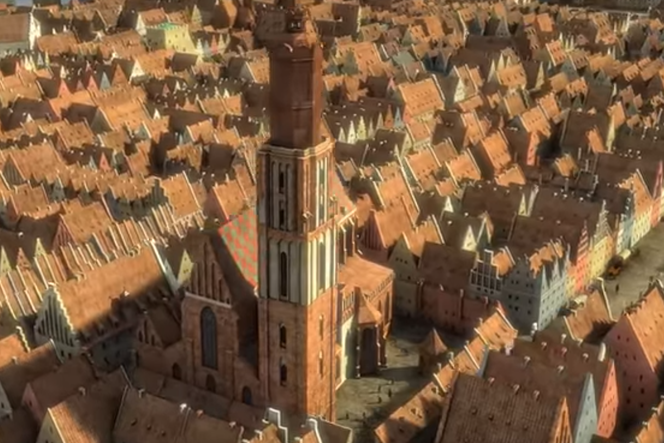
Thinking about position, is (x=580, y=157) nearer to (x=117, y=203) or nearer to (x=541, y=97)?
(x=541, y=97)

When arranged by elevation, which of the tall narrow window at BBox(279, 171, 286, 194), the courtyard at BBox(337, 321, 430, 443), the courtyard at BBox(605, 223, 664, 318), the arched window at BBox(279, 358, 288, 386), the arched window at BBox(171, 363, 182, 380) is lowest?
the courtyard at BBox(605, 223, 664, 318)

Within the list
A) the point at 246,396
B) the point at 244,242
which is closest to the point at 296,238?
the point at 244,242

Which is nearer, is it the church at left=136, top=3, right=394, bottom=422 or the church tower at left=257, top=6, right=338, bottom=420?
the church tower at left=257, top=6, right=338, bottom=420

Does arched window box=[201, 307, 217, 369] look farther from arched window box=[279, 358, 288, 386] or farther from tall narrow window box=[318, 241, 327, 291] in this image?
tall narrow window box=[318, 241, 327, 291]

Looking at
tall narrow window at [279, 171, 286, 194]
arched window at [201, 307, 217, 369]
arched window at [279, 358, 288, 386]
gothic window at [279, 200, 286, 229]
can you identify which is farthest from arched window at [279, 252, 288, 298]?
arched window at [201, 307, 217, 369]

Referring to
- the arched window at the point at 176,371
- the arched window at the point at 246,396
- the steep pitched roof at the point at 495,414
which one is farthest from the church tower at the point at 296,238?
the steep pitched roof at the point at 495,414

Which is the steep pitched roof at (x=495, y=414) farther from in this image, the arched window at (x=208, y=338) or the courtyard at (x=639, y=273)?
the courtyard at (x=639, y=273)

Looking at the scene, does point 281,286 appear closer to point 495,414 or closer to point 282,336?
point 282,336

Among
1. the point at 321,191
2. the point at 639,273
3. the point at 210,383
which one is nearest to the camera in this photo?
the point at 321,191
